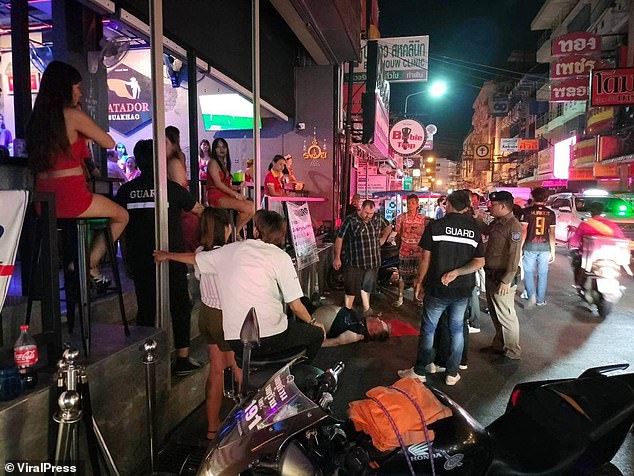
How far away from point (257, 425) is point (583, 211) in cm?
1685

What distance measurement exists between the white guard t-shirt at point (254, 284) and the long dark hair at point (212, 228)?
16.7 inches

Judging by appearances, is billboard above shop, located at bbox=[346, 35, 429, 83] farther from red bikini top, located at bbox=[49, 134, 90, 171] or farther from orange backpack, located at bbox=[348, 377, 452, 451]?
orange backpack, located at bbox=[348, 377, 452, 451]

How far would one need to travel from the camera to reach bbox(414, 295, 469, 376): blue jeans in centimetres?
511

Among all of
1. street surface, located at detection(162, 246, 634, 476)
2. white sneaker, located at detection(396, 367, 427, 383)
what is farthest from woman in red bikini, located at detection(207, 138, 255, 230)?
white sneaker, located at detection(396, 367, 427, 383)

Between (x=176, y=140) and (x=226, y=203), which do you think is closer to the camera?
(x=176, y=140)

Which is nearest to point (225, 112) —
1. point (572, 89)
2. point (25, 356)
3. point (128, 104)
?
point (128, 104)

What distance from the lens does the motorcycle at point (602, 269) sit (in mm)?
7934

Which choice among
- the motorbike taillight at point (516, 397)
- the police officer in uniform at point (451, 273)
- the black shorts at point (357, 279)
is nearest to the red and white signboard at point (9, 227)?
the motorbike taillight at point (516, 397)

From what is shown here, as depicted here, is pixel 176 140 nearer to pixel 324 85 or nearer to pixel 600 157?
pixel 324 85

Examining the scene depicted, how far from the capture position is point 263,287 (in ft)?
10.8

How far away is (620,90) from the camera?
54.5 feet

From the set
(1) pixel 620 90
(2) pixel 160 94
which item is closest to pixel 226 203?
(2) pixel 160 94

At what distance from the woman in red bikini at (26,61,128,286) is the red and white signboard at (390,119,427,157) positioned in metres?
13.6

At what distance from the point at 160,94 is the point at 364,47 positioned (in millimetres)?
11678
